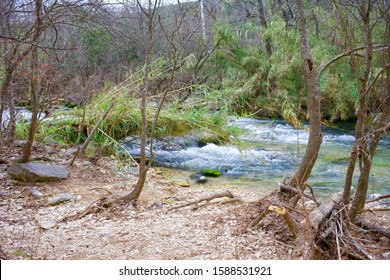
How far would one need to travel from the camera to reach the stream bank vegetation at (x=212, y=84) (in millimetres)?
2910

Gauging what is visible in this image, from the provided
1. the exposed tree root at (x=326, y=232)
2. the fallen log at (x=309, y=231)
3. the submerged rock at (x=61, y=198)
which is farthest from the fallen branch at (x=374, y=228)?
the submerged rock at (x=61, y=198)

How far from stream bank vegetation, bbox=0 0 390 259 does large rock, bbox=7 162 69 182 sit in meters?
0.17

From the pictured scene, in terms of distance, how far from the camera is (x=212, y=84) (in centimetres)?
1279

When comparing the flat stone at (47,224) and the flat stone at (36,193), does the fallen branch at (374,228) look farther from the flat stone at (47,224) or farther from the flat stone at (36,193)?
the flat stone at (36,193)

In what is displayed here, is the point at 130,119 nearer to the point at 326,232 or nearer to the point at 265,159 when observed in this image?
the point at 265,159

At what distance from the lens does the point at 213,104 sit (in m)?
7.38

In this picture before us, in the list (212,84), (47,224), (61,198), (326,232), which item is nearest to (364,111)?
(326,232)

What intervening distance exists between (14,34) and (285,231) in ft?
13.4

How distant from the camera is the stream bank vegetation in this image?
2.91 meters

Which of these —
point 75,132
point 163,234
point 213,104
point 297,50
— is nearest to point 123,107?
point 75,132

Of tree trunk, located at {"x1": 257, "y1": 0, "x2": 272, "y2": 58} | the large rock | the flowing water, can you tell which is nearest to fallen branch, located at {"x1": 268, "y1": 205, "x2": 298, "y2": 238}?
the flowing water

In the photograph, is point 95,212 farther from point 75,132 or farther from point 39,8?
point 75,132

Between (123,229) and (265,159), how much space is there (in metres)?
4.55
